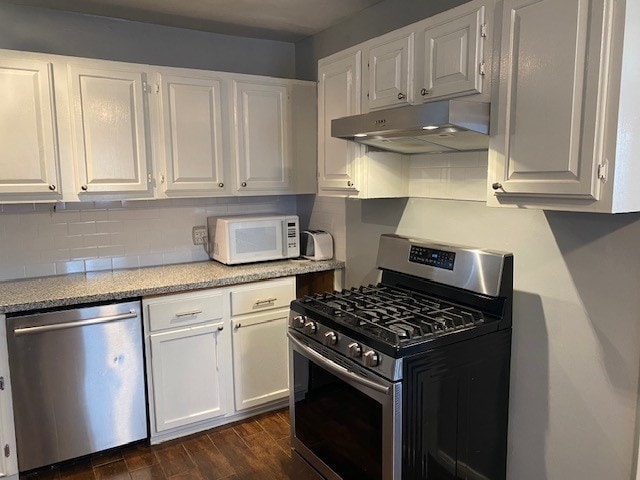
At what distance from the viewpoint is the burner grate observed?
183cm

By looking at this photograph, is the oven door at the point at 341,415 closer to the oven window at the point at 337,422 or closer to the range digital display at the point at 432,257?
the oven window at the point at 337,422

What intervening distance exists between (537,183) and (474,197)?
0.59m

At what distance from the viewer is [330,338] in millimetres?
2018

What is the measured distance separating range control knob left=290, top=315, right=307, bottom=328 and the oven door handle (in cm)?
6

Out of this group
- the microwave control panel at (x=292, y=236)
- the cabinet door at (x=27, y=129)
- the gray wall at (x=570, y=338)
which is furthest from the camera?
the microwave control panel at (x=292, y=236)

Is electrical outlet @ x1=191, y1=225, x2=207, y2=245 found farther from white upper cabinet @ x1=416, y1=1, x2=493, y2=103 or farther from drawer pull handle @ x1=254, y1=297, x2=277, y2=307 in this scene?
white upper cabinet @ x1=416, y1=1, x2=493, y2=103

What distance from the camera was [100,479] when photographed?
2.41m

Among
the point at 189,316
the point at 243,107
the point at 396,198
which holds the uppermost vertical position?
the point at 243,107

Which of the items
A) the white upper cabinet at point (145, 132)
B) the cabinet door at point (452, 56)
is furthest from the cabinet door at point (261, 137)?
the cabinet door at point (452, 56)

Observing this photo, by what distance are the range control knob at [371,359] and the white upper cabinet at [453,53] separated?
3.47 feet

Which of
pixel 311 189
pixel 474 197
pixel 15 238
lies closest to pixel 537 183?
pixel 474 197

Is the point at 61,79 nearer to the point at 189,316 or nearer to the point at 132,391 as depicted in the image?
the point at 189,316

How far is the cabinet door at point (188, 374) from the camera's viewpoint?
104 inches

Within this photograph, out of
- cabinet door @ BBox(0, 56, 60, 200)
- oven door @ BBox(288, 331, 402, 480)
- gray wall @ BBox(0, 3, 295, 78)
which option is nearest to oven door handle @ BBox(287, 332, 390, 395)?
oven door @ BBox(288, 331, 402, 480)
